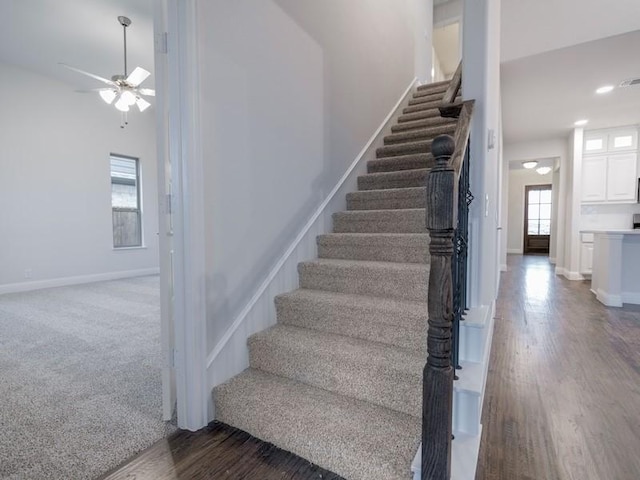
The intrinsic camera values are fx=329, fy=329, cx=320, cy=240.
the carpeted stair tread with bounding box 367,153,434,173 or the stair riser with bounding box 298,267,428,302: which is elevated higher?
the carpeted stair tread with bounding box 367,153,434,173

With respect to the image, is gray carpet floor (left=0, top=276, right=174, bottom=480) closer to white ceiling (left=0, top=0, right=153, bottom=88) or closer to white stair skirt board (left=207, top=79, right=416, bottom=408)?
white stair skirt board (left=207, top=79, right=416, bottom=408)

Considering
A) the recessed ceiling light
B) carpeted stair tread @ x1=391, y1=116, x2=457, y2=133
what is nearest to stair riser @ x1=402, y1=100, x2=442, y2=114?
carpeted stair tread @ x1=391, y1=116, x2=457, y2=133

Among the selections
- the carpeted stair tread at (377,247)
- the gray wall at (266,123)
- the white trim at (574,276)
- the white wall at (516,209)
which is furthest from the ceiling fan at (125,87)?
the white wall at (516,209)

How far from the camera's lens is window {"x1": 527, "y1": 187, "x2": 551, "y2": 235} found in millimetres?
10789

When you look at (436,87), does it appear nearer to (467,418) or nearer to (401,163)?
(401,163)

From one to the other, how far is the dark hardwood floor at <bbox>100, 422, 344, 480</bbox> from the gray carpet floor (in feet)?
0.34

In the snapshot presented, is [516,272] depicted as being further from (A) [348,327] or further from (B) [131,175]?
(B) [131,175]

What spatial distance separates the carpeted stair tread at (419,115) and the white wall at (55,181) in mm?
4786

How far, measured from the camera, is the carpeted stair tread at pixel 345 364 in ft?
4.64

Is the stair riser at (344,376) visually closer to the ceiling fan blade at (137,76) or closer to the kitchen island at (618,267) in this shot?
the ceiling fan blade at (137,76)

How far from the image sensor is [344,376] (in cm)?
154

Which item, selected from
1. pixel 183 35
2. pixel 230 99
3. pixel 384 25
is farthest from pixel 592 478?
pixel 384 25

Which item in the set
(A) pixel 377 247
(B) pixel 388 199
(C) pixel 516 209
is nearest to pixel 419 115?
(B) pixel 388 199

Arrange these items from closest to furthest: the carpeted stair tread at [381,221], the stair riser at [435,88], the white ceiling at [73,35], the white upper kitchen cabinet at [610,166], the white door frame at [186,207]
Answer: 1. the white door frame at [186,207]
2. the carpeted stair tread at [381,221]
3. the white ceiling at [73,35]
4. the stair riser at [435,88]
5. the white upper kitchen cabinet at [610,166]
